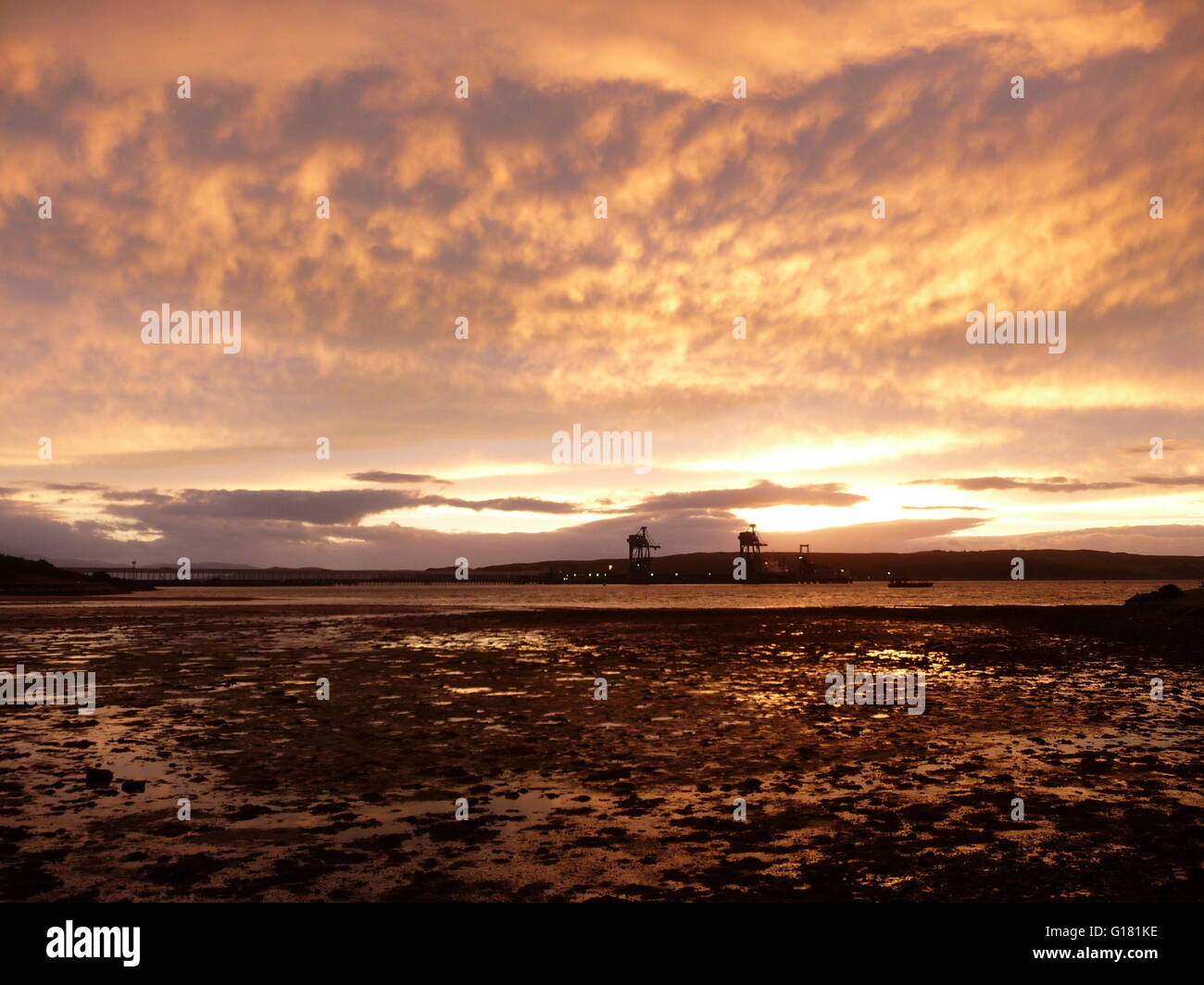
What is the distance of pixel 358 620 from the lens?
174 feet

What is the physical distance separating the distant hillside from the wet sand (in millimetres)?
103044

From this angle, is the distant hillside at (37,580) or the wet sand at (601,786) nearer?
the wet sand at (601,786)

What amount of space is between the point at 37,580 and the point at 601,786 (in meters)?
145

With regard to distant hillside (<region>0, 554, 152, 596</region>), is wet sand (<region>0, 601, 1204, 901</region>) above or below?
above

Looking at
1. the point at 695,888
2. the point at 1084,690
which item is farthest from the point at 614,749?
the point at 1084,690

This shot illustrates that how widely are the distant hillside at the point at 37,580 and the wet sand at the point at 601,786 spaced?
10304 cm

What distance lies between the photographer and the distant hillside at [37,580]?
362 ft

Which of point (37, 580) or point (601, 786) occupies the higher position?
point (601, 786)

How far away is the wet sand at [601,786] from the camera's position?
303 inches

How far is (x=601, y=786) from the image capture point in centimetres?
1129

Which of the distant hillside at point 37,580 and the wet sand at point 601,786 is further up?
the wet sand at point 601,786

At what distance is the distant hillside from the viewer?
362 ft

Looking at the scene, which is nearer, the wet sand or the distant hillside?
the wet sand
